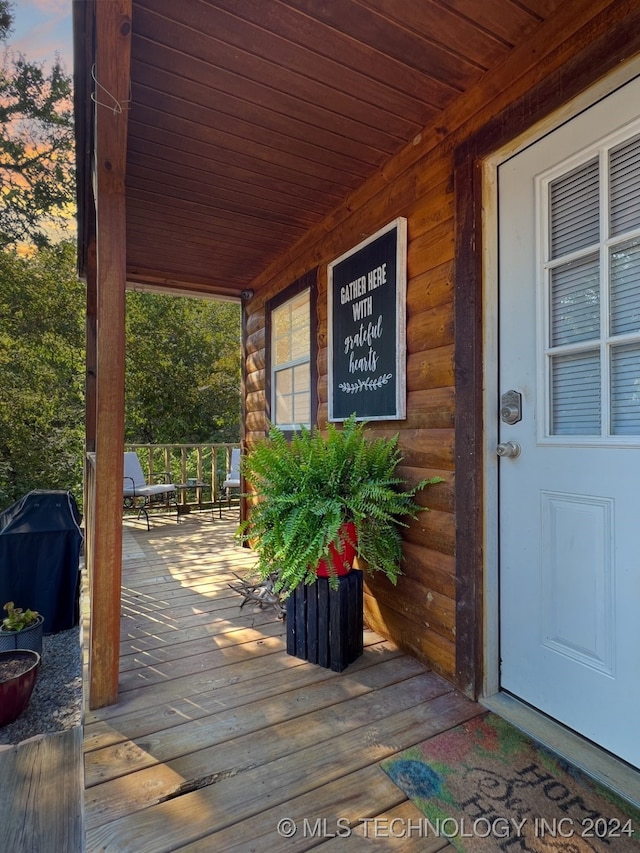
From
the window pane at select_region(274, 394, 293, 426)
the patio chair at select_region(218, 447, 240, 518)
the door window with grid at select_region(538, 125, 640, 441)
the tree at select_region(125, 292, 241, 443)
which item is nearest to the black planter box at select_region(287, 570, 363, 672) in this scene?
the door window with grid at select_region(538, 125, 640, 441)

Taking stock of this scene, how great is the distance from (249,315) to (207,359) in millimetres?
7540

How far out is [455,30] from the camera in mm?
1503

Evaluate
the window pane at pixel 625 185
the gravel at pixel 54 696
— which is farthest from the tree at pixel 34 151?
the window pane at pixel 625 185

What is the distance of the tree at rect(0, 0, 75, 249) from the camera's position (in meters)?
7.98

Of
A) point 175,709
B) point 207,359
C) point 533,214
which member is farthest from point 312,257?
point 207,359

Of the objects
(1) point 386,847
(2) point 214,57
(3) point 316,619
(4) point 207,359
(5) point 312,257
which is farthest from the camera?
(4) point 207,359

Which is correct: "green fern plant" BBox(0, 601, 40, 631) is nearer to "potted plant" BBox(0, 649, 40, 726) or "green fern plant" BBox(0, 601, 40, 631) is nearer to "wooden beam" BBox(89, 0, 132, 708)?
"potted plant" BBox(0, 649, 40, 726)

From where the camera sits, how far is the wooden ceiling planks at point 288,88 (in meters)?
1.46

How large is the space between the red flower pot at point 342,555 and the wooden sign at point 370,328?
0.59 meters

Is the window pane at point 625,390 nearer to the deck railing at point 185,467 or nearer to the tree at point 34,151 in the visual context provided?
the deck railing at point 185,467

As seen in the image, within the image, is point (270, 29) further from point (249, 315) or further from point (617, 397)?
point (249, 315)

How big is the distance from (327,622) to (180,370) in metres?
10.1

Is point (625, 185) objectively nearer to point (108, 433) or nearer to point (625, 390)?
point (625, 390)

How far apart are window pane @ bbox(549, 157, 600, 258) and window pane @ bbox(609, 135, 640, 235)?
1.9 inches
